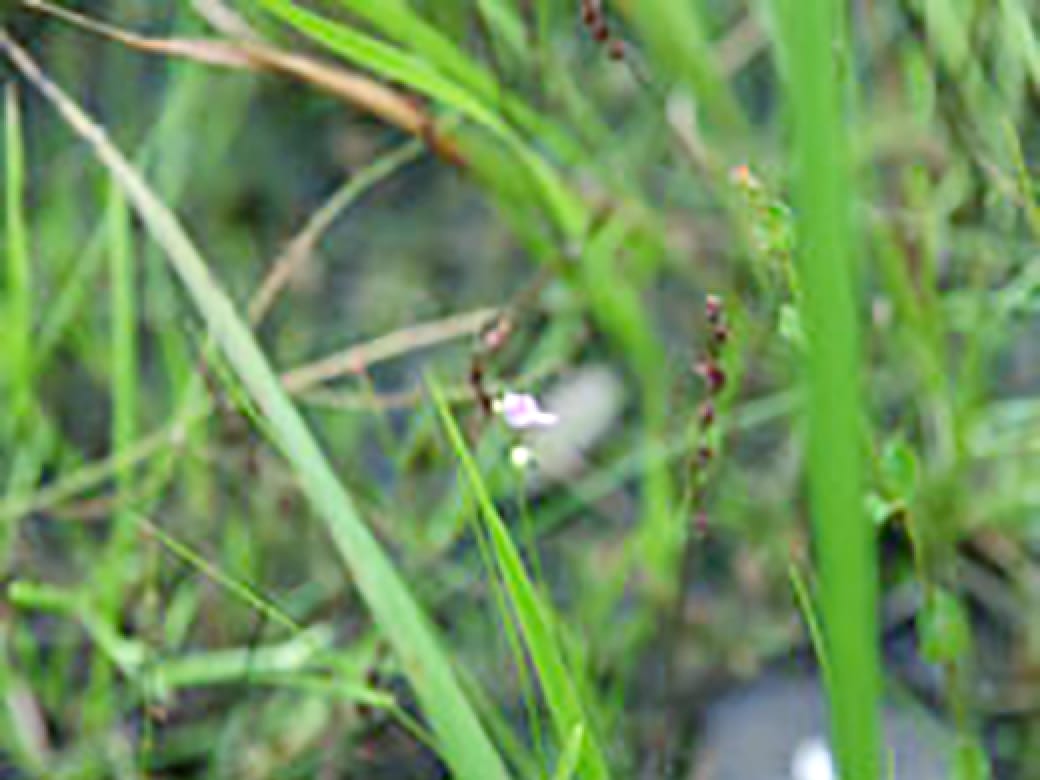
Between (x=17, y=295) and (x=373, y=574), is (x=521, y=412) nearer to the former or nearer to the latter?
(x=373, y=574)

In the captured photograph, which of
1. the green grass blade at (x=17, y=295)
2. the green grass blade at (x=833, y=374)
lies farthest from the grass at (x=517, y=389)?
the green grass blade at (x=833, y=374)

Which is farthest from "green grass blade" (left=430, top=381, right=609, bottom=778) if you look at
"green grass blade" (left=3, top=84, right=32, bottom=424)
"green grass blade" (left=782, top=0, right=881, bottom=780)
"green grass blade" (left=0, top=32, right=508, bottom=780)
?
"green grass blade" (left=3, top=84, right=32, bottom=424)

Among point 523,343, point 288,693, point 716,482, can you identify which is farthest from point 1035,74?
point 288,693

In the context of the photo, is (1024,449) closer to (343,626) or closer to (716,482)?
(716,482)

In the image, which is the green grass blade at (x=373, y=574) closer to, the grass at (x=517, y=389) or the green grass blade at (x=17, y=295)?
the grass at (x=517, y=389)

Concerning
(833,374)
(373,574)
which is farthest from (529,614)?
(833,374)
